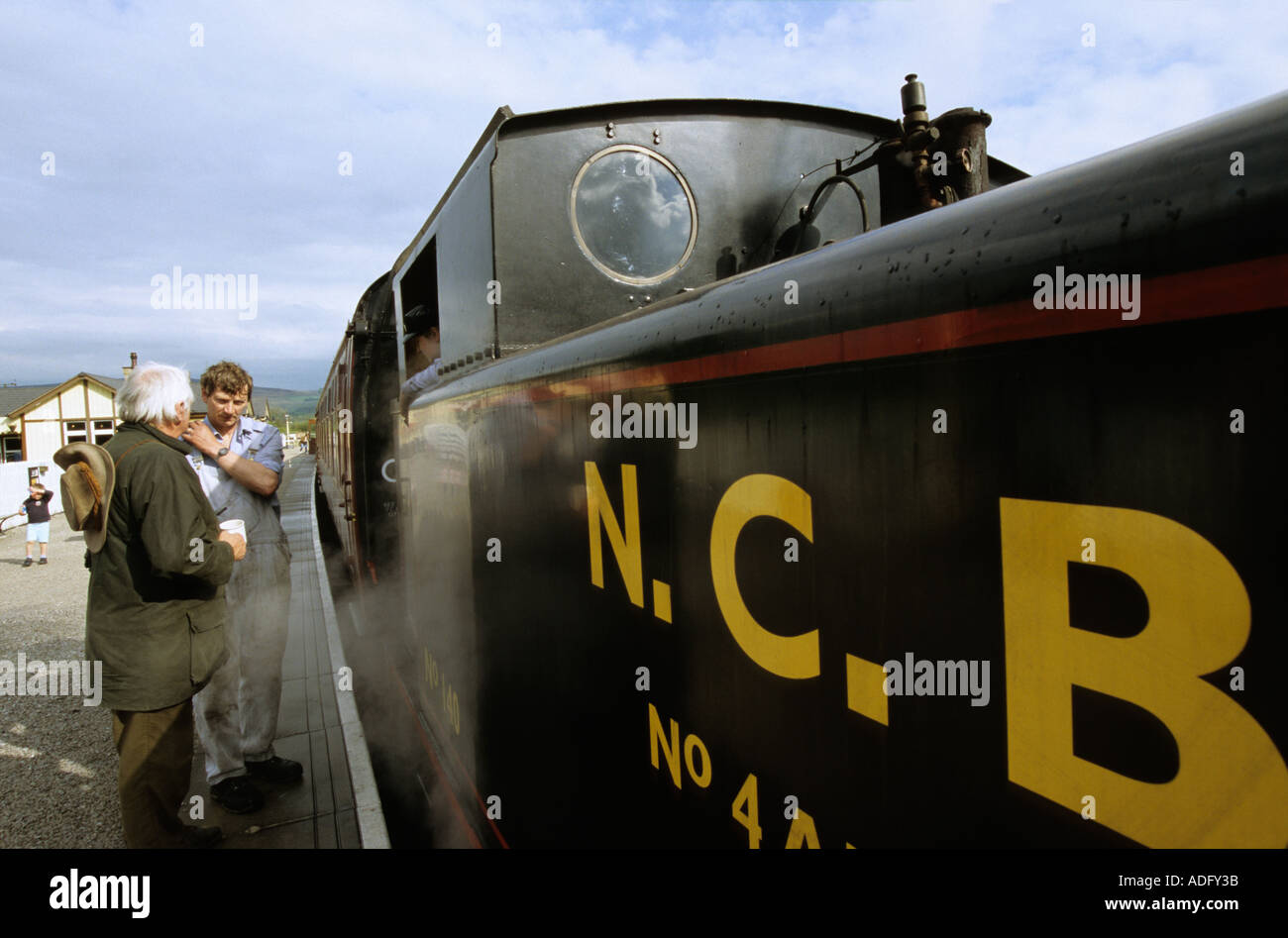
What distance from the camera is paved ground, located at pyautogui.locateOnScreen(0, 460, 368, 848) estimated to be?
3209mm

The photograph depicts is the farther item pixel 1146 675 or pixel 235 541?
pixel 235 541

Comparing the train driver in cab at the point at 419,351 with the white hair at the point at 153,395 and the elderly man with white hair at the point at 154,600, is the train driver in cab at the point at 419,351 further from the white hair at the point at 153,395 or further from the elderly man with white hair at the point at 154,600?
the elderly man with white hair at the point at 154,600

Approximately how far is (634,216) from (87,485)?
206 cm

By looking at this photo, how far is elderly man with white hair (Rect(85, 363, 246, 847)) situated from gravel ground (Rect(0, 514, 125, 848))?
49.6 inches

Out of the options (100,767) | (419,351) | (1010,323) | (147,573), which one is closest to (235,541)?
(147,573)

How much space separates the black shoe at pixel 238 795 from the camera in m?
3.24

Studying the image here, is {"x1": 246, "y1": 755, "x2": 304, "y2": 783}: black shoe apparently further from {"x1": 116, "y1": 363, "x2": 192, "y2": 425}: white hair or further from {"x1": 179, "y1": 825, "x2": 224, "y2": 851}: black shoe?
{"x1": 116, "y1": 363, "x2": 192, "y2": 425}: white hair

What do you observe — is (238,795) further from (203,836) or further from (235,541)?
(235,541)

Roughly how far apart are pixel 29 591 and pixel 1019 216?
11.8 meters

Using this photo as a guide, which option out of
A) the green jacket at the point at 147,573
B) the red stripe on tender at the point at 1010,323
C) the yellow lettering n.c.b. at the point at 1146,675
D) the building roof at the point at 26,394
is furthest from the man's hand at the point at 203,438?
the building roof at the point at 26,394

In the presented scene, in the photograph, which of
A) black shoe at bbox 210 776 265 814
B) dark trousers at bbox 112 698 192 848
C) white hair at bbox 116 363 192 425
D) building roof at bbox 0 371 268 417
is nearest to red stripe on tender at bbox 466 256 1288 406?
white hair at bbox 116 363 192 425

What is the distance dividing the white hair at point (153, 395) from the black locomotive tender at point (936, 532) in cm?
122

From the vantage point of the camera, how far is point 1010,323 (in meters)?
0.75
